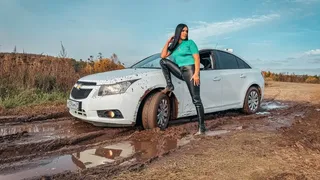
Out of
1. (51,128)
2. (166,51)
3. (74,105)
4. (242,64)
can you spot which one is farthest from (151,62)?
(242,64)

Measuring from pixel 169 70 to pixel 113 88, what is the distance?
3.84 feet

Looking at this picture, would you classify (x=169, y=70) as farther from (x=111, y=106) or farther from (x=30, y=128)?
(x=30, y=128)

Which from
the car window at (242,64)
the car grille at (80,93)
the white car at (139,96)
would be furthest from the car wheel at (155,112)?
the car window at (242,64)

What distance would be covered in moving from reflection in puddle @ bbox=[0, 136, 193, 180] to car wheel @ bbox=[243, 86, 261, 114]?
331 cm

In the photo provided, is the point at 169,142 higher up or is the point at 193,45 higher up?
the point at 193,45

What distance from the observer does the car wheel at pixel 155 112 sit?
5.86m

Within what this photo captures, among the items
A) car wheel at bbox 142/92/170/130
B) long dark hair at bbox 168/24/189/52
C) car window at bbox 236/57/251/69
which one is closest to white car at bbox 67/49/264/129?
car wheel at bbox 142/92/170/130

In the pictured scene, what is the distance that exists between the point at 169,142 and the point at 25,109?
4.65 metres

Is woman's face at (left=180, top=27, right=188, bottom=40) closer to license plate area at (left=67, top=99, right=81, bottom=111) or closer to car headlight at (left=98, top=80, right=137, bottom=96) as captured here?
car headlight at (left=98, top=80, right=137, bottom=96)

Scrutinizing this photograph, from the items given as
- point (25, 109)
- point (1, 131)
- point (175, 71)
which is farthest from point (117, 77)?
point (25, 109)

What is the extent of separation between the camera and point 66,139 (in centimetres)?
529

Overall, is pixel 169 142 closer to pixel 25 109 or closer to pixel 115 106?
pixel 115 106

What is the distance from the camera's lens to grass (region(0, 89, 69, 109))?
8.67m

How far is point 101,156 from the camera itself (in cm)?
449
